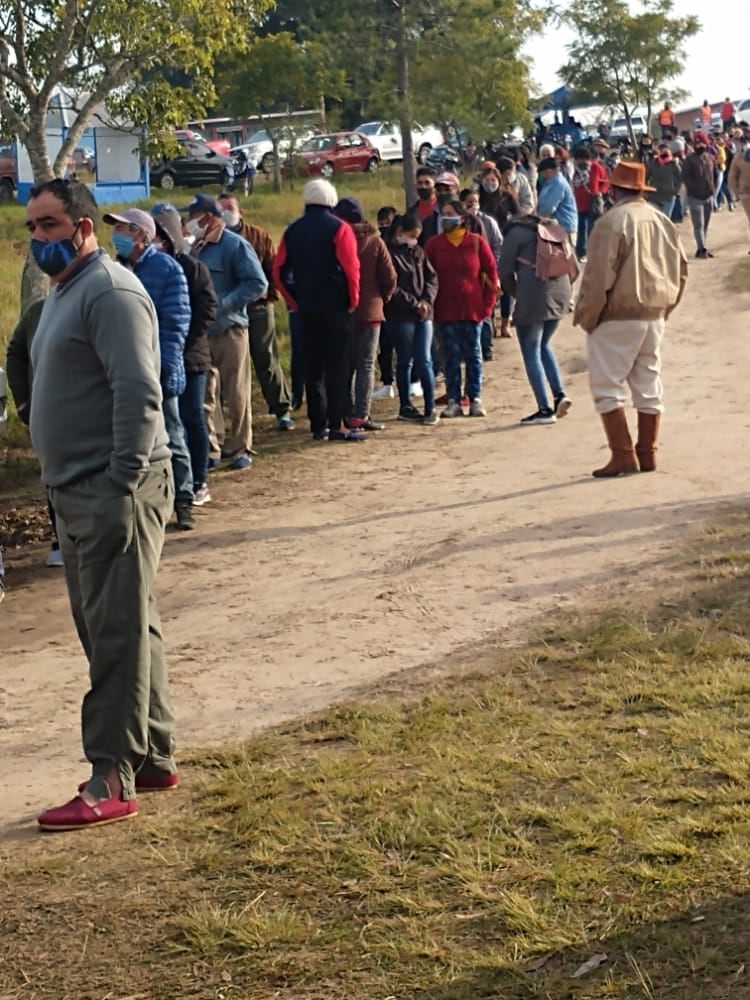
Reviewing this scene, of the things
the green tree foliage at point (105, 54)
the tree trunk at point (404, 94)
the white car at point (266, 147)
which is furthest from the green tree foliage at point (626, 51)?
the green tree foliage at point (105, 54)

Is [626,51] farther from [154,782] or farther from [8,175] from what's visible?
[154,782]

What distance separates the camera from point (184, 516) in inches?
421

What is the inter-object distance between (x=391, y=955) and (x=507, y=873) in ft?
1.87

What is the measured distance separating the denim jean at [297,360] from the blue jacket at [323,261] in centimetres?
78

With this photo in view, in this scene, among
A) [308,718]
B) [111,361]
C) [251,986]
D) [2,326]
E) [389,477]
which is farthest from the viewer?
[2,326]

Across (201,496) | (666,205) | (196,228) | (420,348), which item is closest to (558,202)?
(420,348)

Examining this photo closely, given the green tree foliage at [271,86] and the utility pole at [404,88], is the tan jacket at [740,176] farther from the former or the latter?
the green tree foliage at [271,86]

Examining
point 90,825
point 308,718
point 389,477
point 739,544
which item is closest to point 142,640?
point 90,825

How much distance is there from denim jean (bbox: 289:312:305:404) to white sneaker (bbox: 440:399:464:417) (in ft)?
4.06

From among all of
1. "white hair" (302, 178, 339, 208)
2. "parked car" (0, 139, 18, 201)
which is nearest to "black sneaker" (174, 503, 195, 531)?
"white hair" (302, 178, 339, 208)

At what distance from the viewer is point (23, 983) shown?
15.3 feet

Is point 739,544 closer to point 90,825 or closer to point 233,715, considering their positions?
point 233,715

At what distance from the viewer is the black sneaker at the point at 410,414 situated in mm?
14047

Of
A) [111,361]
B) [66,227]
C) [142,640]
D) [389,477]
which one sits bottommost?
[389,477]
